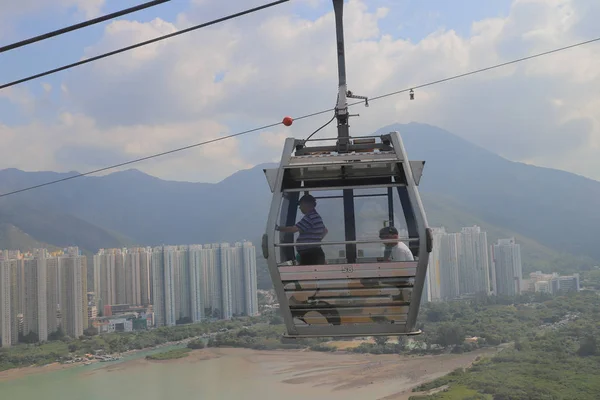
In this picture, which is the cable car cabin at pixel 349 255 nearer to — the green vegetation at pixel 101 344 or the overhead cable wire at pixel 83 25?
the overhead cable wire at pixel 83 25

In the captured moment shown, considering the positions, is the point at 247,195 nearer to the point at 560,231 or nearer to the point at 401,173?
the point at 560,231

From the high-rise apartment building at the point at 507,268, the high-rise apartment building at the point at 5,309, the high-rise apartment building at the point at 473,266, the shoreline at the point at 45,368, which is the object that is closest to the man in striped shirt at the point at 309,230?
the high-rise apartment building at the point at 5,309

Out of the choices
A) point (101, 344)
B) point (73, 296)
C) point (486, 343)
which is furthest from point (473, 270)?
point (73, 296)

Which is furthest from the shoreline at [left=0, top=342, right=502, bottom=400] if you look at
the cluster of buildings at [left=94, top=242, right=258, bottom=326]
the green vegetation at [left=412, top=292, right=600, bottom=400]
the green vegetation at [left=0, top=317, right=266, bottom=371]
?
the cluster of buildings at [left=94, top=242, right=258, bottom=326]

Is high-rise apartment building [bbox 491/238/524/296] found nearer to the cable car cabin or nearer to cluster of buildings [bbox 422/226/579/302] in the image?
cluster of buildings [bbox 422/226/579/302]

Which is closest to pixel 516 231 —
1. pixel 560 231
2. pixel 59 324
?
pixel 560 231
